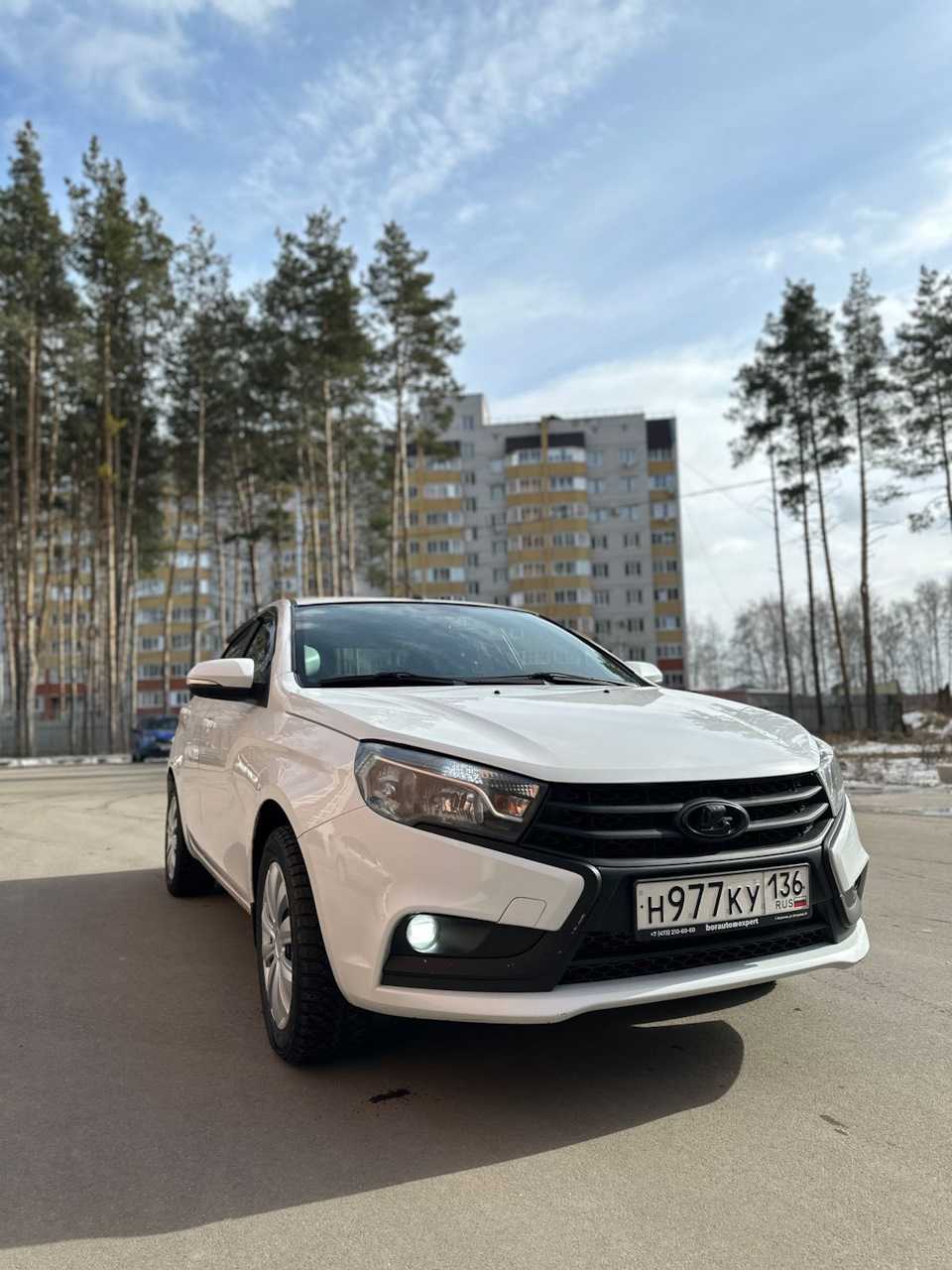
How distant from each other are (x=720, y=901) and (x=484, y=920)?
0.68 meters

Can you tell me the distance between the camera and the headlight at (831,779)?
120 inches

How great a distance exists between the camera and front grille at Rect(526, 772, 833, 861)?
101 inches

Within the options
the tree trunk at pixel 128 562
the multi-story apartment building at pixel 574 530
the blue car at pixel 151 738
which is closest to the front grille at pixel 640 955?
the blue car at pixel 151 738

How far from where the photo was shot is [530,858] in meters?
2.51

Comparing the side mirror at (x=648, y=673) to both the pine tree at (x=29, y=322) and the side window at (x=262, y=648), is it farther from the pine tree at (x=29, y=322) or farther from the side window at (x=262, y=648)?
the pine tree at (x=29, y=322)

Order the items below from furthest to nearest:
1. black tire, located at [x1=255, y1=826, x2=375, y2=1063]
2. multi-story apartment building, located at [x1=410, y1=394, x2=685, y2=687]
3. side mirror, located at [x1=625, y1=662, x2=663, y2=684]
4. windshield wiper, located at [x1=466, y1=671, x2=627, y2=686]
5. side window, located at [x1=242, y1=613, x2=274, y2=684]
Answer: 1. multi-story apartment building, located at [x1=410, y1=394, x2=685, y2=687]
2. side mirror, located at [x1=625, y1=662, x2=663, y2=684]
3. side window, located at [x1=242, y1=613, x2=274, y2=684]
4. windshield wiper, located at [x1=466, y1=671, x2=627, y2=686]
5. black tire, located at [x1=255, y1=826, x2=375, y2=1063]

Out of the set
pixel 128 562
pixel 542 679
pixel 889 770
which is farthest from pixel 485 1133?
pixel 128 562

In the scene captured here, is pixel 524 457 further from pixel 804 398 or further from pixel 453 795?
pixel 453 795

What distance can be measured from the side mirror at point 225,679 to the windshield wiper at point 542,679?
902 mm

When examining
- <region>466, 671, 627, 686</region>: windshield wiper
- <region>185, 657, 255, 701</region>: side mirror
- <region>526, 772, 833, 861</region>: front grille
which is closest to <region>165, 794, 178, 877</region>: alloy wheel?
<region>185, 657, 255, 701</region>: side mirror

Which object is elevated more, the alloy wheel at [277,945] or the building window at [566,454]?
the building window at [566,454]

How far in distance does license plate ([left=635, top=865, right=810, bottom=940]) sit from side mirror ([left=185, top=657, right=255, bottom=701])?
1.92 metres

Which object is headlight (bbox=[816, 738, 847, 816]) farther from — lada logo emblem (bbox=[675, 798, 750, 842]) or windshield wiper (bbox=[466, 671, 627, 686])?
windshield wiper (bbox=[466, 671, 627, 686])

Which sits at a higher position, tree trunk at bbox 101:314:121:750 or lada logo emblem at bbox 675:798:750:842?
tree trunk at bbox 101:314:121:750
